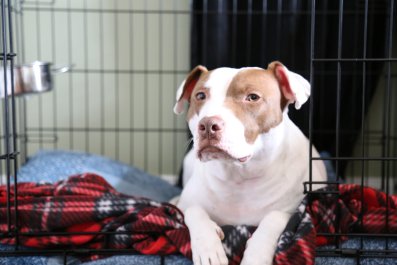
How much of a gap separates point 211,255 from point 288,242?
0.18 metres

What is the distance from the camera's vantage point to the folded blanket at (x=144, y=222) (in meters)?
1.33

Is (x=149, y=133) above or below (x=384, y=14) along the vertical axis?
below

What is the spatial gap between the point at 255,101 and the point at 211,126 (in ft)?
0.60

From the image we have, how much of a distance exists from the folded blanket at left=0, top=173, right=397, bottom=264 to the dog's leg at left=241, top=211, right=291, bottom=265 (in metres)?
0.03

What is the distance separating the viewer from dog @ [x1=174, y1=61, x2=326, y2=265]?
1.24m

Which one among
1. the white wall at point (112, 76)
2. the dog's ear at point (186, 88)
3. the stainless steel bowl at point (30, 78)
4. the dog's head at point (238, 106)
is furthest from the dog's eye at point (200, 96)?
the white wall at point (112, 76)

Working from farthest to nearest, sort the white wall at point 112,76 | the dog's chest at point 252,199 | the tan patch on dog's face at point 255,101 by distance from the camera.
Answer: the white wall at point 112,76 < the dog's chest at point 252,199 < the tan patch on dog's face at point 255,101

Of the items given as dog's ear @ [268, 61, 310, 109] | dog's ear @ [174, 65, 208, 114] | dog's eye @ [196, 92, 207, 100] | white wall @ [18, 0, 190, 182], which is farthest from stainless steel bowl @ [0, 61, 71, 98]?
dog's ear @ [268, 61, 310, 109]

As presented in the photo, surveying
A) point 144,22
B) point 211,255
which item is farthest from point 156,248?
point 144,22

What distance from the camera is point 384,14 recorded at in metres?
2.65

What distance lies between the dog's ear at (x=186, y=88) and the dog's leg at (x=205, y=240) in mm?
318

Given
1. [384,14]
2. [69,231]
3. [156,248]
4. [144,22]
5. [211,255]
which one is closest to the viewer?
[211,255]

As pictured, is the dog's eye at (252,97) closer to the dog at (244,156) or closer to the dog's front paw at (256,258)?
the dog at (244,156)

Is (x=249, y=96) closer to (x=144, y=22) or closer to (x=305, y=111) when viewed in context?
(x=305, y=111)
